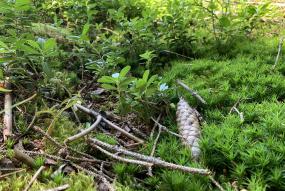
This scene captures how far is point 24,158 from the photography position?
7.61 feet

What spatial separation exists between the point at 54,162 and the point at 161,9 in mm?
2774

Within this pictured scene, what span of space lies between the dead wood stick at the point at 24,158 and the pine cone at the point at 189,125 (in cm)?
98

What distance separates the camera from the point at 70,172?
2289 millimetres

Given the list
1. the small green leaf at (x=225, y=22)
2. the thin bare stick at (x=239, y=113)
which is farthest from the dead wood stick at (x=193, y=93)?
the small green leaf at (x=225, y=22)

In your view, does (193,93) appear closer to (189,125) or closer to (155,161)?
(189,125)

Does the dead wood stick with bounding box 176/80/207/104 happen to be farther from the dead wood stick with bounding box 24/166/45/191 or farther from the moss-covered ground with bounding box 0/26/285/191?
the dead wood stick with bounding box 24/166/45/191

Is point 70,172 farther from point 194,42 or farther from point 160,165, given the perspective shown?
point 194,42

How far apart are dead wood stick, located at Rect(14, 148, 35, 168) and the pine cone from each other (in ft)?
3.23

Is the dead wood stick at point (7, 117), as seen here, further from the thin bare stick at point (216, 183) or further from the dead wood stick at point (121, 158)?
the thin bare stick at point (216, 183)

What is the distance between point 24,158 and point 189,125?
1.11 metres

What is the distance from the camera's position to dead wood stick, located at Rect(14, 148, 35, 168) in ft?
7.59

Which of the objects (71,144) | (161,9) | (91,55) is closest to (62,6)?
(161,9)

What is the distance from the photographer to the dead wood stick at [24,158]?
231 centimetres

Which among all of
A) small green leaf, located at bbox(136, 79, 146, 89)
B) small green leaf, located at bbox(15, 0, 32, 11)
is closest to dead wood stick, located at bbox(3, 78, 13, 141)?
small green leaf, located at bbox(15, 0, 32, 11)
